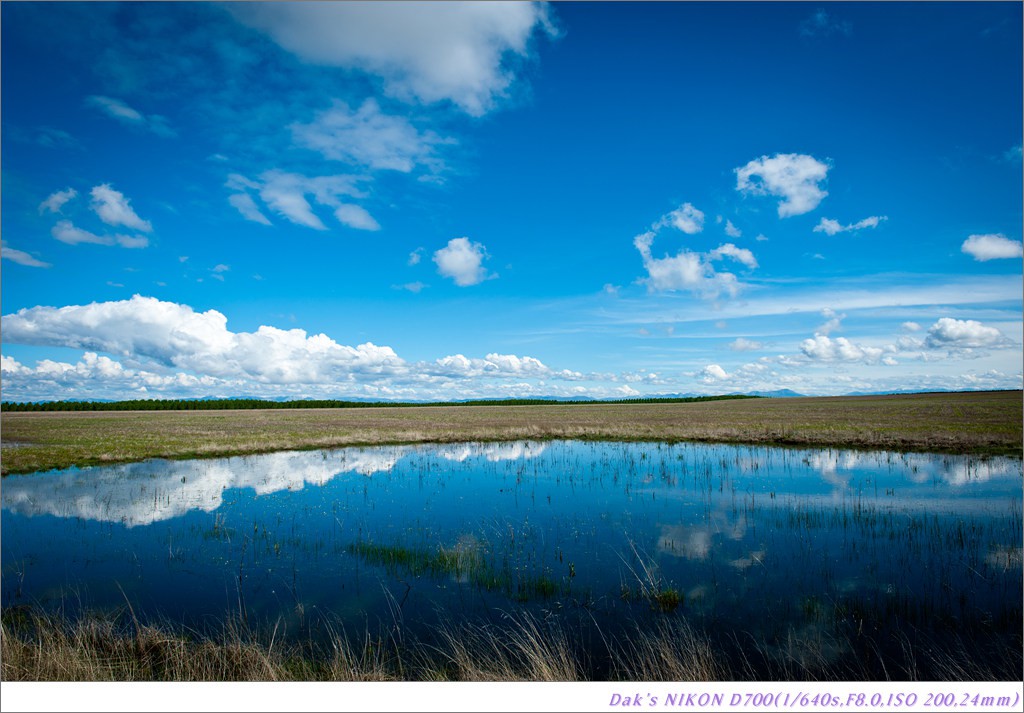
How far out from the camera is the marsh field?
310 inches

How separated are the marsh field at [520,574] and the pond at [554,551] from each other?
79 millimetres

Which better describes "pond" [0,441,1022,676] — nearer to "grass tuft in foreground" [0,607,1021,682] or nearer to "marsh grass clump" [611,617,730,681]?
"grass tuft in foreground" [0,607,1021,682]

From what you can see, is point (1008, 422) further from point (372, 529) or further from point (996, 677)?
point (372, 529)

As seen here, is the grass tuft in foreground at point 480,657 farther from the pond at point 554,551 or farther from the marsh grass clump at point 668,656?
the pond at point 554,551

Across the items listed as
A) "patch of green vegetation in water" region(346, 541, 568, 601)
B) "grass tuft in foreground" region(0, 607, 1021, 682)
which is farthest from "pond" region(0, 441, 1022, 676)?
"grass tuft in foreground" region(0, 607, 1021, 682)

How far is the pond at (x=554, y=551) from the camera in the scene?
9500 millimetres

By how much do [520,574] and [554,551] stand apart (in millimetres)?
1886

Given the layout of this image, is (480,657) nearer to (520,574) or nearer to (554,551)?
(520,574)

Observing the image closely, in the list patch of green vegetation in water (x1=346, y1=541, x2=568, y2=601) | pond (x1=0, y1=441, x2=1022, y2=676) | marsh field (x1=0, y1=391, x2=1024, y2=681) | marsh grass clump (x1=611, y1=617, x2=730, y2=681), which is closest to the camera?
marsh grass clump (x1=611, y1=617, x2=730, y2=681)

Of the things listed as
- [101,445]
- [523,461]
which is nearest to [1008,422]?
[523,461]

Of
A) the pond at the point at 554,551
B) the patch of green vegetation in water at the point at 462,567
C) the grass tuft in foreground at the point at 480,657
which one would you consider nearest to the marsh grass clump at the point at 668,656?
the grass tuft in foreground at the point at 480,657

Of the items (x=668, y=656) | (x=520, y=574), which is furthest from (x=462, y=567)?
(x=668, y=656)

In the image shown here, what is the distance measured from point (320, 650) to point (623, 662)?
16.0 ft

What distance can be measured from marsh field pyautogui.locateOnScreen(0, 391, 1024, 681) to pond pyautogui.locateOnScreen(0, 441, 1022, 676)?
79 millimetres
